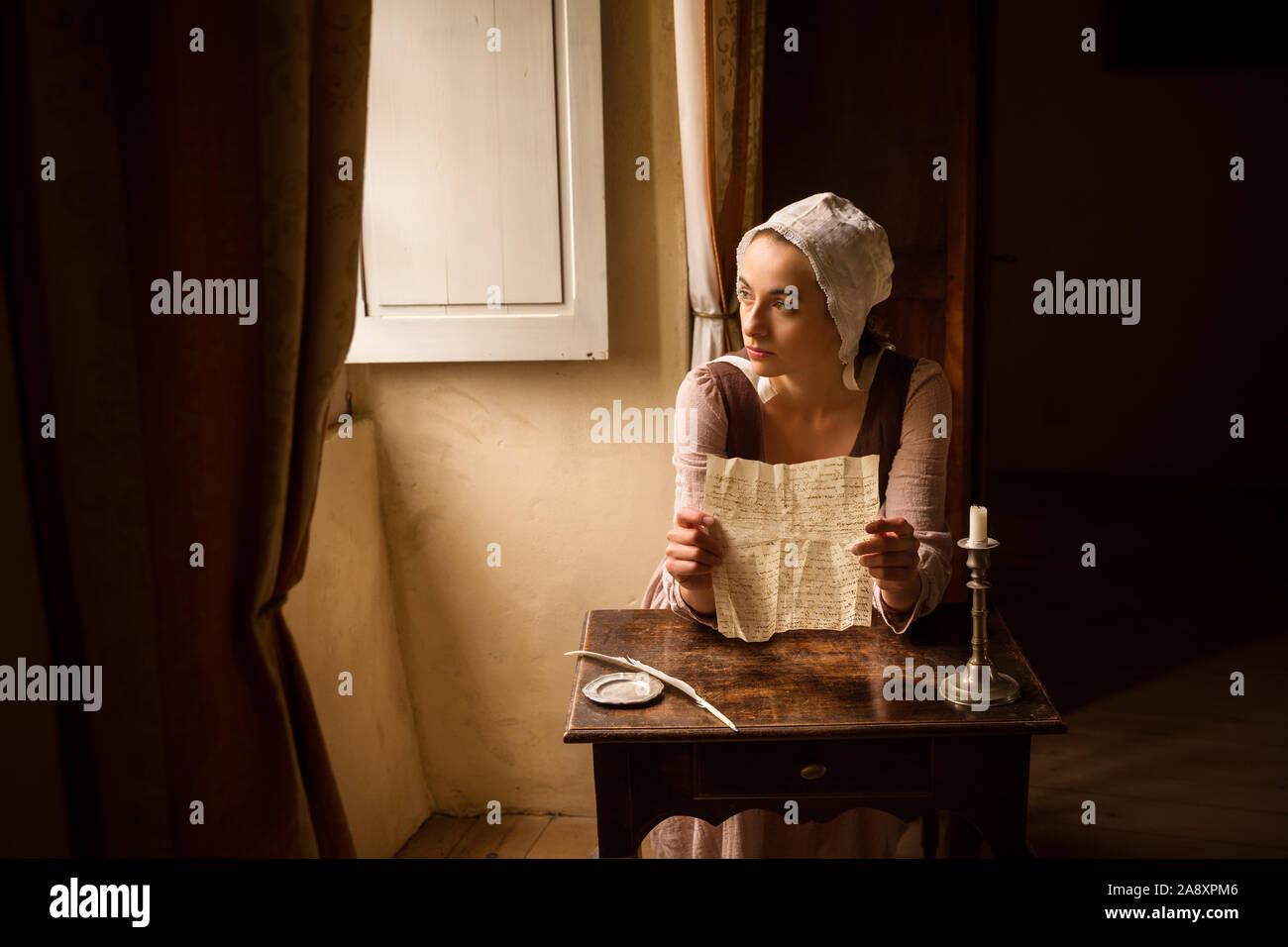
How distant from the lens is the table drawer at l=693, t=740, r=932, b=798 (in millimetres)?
1452

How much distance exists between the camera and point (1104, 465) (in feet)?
19.5

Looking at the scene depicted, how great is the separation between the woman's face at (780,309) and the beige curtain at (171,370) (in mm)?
700

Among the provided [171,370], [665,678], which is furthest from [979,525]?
[171,370]

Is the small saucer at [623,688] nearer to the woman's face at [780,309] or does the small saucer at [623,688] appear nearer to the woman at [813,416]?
the woman at [813,416]

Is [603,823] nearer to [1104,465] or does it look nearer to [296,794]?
[296,794]

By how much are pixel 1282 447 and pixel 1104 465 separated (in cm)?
91

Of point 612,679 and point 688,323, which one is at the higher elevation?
point 688,323

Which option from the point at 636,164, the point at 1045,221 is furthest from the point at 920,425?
the point at 1045,221

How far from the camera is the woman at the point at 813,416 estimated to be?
1697mm

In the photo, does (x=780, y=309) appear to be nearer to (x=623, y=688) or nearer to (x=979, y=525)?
(x=979, y=525)

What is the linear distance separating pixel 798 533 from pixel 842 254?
0.51m

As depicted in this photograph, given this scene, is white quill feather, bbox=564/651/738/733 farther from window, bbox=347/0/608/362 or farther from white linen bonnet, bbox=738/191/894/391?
window, bbox=347/0/608/362

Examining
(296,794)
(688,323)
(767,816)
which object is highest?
(688,323)

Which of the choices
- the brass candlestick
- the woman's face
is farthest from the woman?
the brass candlestick
